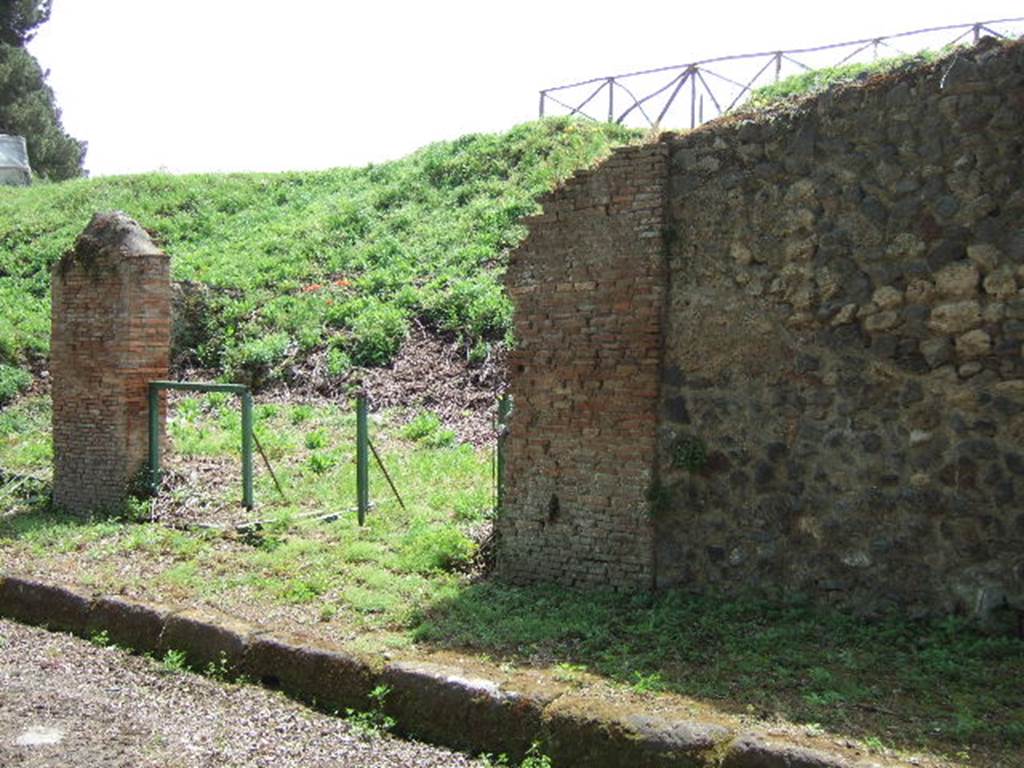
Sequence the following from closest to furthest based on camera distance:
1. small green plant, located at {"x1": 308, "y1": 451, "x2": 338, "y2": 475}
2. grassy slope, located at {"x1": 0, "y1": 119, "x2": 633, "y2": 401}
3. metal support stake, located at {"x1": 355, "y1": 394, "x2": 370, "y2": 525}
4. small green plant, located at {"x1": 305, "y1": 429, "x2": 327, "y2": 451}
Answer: metal support stake, located at {"x1": 355, "y1": 394, "x2": 370, "y2": 525} → small green plant, located at {"x1": 308, "y1": 451, "x2": 338, "y2": 475} → small green plant, located at {"x1": 305, "y1": 429, "x2": 327, "y2": 451} → grassy slope, located at {"x1": 0, "y1": 119, "x2": 633, "y2": 401}

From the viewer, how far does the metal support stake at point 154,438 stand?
34.6 feet

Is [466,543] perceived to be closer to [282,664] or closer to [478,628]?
[478,628]

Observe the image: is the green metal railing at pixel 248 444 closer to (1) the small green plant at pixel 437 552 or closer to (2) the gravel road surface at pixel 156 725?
(1) the small green plant at pixel 437 552

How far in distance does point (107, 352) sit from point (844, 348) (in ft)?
24.1

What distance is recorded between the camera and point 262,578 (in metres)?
8.00

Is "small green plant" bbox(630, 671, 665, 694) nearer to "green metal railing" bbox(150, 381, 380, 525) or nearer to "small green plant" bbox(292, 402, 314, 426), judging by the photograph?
"green metal railing" bbox(150, 381, 380, 525)

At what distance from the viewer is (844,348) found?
6.30 m

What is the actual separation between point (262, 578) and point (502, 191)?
14.2m

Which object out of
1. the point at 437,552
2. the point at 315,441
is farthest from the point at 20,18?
the point at 437,552

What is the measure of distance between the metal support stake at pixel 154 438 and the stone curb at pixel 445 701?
118 inches

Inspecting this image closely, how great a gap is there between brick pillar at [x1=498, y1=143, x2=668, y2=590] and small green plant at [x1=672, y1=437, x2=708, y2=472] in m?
0.22

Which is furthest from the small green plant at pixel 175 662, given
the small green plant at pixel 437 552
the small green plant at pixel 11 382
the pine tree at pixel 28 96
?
the pine tree at pixel 28 96

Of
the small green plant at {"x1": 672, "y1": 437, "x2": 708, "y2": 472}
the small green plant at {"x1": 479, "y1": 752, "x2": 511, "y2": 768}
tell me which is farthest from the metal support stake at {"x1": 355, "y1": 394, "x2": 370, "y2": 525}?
the small green plant at {"x1": 479, "y1": 752, "x2": 511, "y2": 768}

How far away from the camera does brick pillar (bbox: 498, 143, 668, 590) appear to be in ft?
23.3
